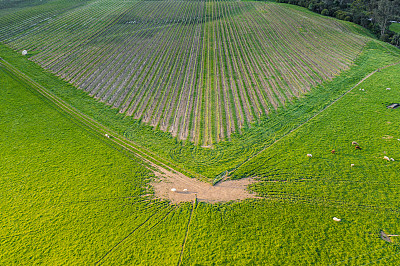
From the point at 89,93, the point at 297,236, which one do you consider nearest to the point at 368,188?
the point at 297,236

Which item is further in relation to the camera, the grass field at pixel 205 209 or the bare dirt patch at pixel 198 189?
the bare dirt patch at pixel 198 189

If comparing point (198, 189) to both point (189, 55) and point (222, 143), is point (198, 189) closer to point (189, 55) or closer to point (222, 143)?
point (222, 143)

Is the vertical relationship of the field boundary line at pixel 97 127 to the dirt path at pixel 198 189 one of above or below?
above

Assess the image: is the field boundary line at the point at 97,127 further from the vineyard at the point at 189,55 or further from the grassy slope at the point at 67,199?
the vineyard at the point at 189,55

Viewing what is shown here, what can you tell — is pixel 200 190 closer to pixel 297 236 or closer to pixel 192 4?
pixel 297 236

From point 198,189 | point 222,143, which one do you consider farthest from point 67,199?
point 222,143

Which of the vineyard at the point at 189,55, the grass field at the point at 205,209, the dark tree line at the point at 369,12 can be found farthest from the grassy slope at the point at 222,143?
Result: the dark tree line at the point at 369,12

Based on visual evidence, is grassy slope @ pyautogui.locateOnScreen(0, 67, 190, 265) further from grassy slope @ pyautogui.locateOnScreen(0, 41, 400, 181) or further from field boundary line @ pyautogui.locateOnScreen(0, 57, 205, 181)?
grassy slope @ pyautogui.locateOnScreen(0, 41, 400, 181)
